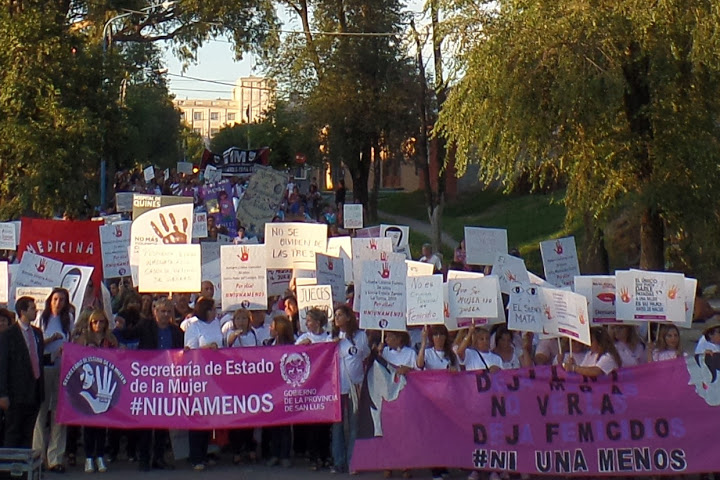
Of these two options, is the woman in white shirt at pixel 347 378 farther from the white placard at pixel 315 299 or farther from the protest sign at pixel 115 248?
the protest sign at pixel 115 248

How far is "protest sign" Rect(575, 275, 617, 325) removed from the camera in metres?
10.4

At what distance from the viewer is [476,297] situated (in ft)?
32.5

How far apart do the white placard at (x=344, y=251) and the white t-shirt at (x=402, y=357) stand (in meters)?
3.43

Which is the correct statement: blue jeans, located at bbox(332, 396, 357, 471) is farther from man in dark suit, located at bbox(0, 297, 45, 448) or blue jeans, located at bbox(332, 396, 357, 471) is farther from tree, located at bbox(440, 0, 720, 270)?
tree, located at bbox(440, 0, 720, 270)

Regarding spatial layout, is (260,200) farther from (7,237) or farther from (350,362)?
(350,362)

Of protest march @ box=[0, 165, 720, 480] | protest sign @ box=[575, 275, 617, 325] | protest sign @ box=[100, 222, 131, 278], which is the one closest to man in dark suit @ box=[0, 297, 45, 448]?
protest march @ box=[0, 165, 720, 480]

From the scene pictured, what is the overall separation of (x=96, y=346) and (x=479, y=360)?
11.8 ft

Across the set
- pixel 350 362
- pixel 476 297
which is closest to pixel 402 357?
pixel 350 362

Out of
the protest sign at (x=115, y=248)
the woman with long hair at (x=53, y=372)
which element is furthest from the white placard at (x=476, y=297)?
the protest sign at (x=115, y=248)

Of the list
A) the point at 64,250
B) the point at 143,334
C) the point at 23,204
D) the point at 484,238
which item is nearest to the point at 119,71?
the point at 23,204

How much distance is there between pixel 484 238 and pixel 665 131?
2.91 m

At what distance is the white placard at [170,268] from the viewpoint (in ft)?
37.7

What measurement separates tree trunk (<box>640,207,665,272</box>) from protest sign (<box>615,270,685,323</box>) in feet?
19.1

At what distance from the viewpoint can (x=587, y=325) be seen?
376 inches
